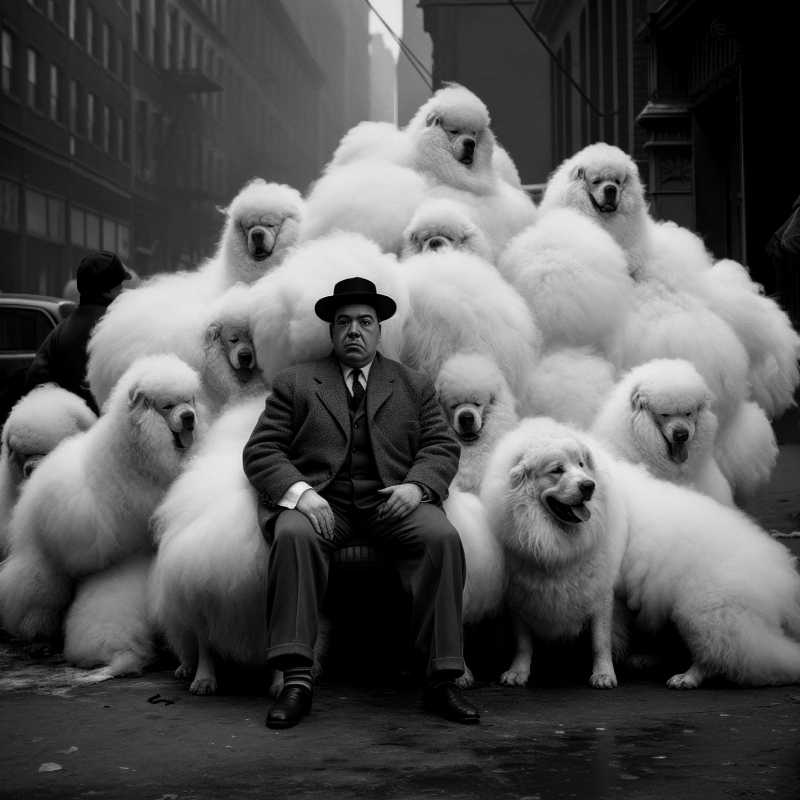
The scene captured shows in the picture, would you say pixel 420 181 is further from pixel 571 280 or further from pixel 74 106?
pixel 74 106

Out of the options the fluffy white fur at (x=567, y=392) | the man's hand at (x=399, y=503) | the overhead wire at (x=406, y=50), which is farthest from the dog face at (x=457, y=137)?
the overhead wire at (x=406, y=50)

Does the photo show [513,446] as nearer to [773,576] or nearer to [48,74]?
[773,576]

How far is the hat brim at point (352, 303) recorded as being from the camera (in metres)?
4.74

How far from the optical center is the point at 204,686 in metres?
4.58

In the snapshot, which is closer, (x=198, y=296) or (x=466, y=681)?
(x=466, y=681)

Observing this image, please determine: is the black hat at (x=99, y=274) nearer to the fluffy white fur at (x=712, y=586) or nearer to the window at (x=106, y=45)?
the fluffy white fur at (x=712, y=586)

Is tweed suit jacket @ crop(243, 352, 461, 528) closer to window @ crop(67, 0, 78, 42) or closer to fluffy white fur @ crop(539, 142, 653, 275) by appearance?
fluffy white fur @ crop(539, 142, 653, 275)

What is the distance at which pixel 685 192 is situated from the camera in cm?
1420

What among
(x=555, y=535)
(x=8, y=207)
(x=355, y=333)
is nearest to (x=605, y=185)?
(x=355, y=333)

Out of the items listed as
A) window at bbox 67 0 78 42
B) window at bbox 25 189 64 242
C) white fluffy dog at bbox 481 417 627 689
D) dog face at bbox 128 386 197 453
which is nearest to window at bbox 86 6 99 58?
window at bbox 67 0 78 42

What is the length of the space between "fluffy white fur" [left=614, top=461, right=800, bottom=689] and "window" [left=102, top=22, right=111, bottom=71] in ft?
94.0

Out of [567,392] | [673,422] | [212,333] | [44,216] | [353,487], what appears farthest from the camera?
[44,216]

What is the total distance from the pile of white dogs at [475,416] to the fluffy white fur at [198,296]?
0.05 feet

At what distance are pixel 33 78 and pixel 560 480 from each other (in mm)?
24766
